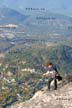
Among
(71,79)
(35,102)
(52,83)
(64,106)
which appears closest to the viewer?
(64,106)

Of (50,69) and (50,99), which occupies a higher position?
(50,69)

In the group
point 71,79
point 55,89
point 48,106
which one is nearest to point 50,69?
point 55,89

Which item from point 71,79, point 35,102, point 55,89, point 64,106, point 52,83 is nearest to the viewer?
point 64,106

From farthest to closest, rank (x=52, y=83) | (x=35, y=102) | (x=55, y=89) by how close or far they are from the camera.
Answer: (x=52, y=83), (x=55, y=89), (x=35, y=102)

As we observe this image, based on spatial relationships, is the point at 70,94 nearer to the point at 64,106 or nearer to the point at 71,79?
the point at 64,106

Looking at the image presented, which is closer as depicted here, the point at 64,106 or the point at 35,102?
the point at 64,106

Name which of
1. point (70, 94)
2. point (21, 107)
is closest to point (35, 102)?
point (21, 107)

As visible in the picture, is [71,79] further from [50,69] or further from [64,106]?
[64,106]

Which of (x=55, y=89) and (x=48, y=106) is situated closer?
(x=48, y=106)

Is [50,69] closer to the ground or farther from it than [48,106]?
farther from it
